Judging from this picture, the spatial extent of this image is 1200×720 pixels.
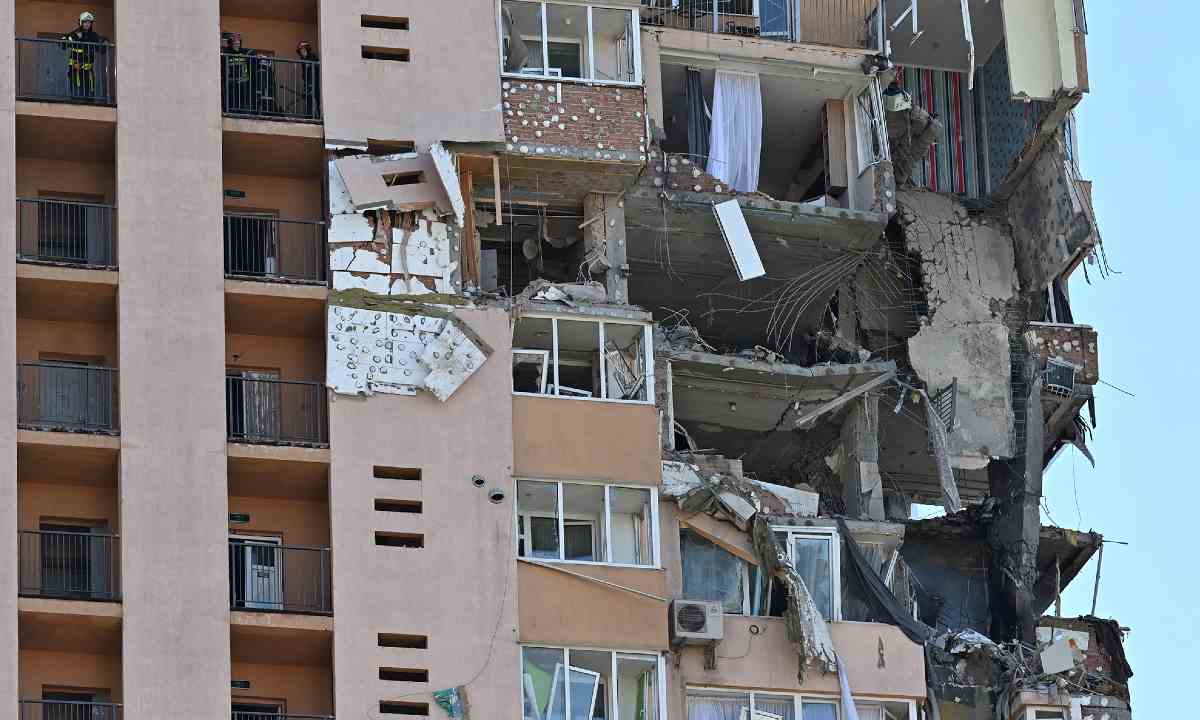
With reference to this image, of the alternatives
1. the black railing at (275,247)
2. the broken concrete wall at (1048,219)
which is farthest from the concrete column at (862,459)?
the black railing at (275,247)

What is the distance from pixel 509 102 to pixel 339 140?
3.09 m

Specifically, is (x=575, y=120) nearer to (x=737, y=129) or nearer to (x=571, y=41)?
(x=571, y=41)

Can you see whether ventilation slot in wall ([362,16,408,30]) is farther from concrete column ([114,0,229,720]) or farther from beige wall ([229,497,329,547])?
beige wall ([229,497,329,547])

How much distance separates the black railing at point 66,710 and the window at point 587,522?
6.69m

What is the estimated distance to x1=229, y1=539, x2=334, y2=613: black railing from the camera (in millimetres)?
45250

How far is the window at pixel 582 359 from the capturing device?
47906 mm

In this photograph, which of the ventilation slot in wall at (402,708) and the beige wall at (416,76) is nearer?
the ventilation slot in wall at (402,708)

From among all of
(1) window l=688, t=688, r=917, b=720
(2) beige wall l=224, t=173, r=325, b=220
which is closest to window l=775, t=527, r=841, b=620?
(1) window l=688, t=688, r=917, b=720

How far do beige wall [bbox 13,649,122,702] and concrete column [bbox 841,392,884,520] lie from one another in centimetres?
1378

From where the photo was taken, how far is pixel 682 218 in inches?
2045

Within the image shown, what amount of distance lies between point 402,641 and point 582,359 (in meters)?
6.41

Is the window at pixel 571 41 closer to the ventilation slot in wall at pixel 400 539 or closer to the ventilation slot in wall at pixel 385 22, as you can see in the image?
A: the ventilation slot in wall at pixel 385 22

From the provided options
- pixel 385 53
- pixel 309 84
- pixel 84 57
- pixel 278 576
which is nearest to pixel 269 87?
pixel 309 84

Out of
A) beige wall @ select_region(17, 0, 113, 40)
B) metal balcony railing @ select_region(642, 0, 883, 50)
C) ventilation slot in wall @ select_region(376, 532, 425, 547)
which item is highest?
metal balcony railing @ select_region(642, 0, 883, 50)
